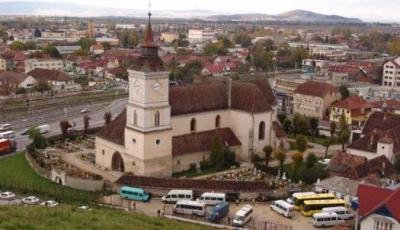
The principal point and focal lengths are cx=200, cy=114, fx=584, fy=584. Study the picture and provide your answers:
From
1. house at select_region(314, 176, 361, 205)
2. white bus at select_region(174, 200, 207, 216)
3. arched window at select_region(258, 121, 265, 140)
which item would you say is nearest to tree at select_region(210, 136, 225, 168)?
arched window at select_region(258, 121, 265, 140)

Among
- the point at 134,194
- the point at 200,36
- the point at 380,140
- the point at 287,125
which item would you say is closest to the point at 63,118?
the point at 287,125

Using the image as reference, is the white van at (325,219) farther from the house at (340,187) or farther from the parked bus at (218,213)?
the parked bus at (218,213)

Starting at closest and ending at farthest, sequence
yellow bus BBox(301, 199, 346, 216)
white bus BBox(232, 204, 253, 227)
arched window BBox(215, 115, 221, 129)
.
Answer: white bus BBox(232, 204, 253, 227), yellow bus BBox(301, 199, 346, 216), arched window BBox(215, 115, 221, 129)

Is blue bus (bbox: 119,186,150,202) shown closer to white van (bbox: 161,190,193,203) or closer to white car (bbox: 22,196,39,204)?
white van (bbox: 161,190,193,203)

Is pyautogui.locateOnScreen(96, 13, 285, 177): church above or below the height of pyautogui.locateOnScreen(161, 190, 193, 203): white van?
above

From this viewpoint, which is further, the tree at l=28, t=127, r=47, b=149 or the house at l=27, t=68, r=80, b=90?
the house at l=27, t=68, r=80, b=90

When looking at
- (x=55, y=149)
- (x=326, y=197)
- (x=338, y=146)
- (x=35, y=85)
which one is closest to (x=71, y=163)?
(x=55, y=149)

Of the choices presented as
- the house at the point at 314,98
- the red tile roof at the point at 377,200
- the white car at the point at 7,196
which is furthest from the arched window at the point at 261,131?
the white car at the point at 7,196
